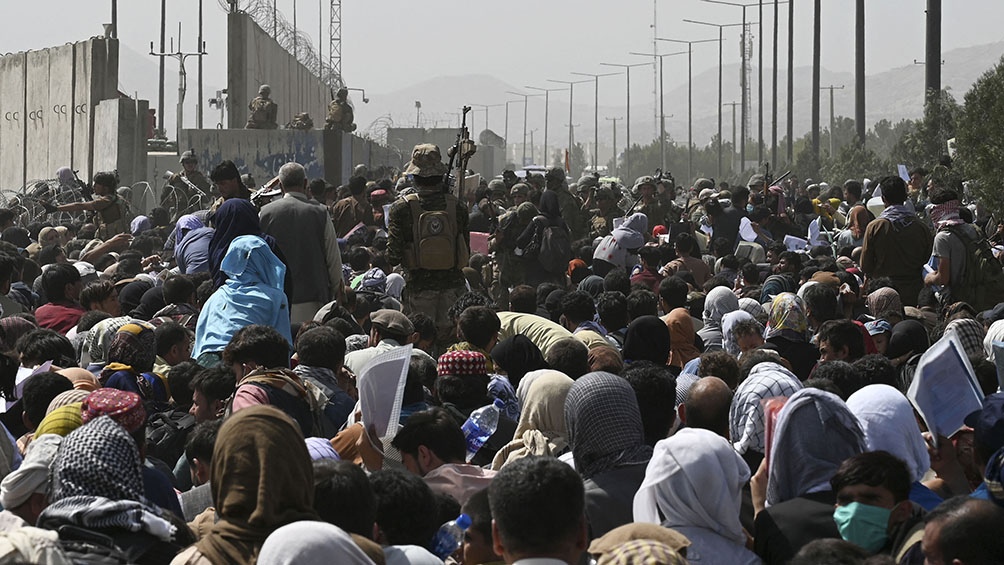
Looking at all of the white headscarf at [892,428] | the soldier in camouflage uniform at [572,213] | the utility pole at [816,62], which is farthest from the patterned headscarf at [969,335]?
the utility pole at [816,62]

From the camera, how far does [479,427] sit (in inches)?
251

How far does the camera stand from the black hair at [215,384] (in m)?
6.55

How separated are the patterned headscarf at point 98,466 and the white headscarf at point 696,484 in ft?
5.06

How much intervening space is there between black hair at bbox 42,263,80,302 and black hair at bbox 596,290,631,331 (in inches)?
130

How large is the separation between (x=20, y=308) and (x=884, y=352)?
559 cm

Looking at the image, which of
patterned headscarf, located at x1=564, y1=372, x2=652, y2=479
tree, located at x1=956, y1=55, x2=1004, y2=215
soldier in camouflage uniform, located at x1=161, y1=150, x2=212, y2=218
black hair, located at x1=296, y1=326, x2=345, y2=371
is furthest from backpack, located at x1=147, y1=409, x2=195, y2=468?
soldier in camouflage uniform, located at x1=161, y1=150, x2=212, y2=218

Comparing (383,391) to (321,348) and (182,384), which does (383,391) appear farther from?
(182,384)

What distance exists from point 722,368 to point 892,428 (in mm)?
1604

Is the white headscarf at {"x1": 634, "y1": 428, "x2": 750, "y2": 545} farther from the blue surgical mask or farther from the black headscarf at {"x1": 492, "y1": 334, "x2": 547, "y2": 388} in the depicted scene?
the black headscarf at {"x1": 492, "y1": 334, "x2": 547, "y2": 388}

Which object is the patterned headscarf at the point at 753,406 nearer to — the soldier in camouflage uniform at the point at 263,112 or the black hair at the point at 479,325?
the black hair at the point at 479,325

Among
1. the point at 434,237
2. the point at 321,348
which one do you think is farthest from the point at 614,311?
the point at 321,348

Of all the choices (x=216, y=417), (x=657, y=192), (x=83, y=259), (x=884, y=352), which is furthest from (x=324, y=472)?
(x=657, y=192)

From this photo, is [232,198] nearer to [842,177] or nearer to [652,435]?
[652,435]

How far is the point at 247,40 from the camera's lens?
32.6 meters
